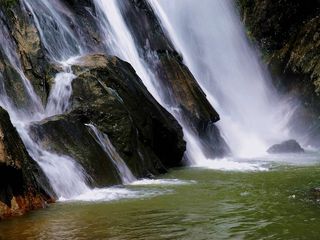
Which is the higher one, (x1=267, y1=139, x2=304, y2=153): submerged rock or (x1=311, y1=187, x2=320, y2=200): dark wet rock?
(x1=267, y1=139, x2=304, y2=153): submerged rock

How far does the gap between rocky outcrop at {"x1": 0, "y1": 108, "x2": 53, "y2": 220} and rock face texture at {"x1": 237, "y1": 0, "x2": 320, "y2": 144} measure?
19.0 metres

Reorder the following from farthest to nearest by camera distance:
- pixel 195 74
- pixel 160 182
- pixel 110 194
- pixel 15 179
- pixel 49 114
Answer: pixel 195 74 < pixel 49 114 < pixel 160 182 < pixel 110 194 < pixel 15 179

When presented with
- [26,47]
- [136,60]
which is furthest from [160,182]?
[136,60]

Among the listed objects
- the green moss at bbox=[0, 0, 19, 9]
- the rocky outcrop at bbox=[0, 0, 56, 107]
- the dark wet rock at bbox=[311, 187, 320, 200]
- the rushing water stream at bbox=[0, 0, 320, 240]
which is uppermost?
the green moss at bbox=[0, 0, 19, 9]

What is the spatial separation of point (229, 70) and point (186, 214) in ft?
97.6

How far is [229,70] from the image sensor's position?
37.9 meters

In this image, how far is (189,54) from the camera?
1266 inches

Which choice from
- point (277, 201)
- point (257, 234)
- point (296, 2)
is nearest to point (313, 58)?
point (296, 2)

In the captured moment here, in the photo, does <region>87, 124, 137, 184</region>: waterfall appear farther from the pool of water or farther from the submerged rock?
the submerged rock

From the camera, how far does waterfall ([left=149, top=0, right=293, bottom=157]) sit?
29844 mm

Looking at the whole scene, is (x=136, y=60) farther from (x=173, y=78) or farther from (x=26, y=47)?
(x=26, y=47)

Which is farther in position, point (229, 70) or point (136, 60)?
point (229, 70)

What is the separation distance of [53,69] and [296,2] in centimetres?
1719

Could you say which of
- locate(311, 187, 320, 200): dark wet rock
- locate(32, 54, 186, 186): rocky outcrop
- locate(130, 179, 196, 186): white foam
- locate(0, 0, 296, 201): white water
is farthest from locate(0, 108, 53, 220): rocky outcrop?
locate(311, 187, 320, 200): dark wet rock
